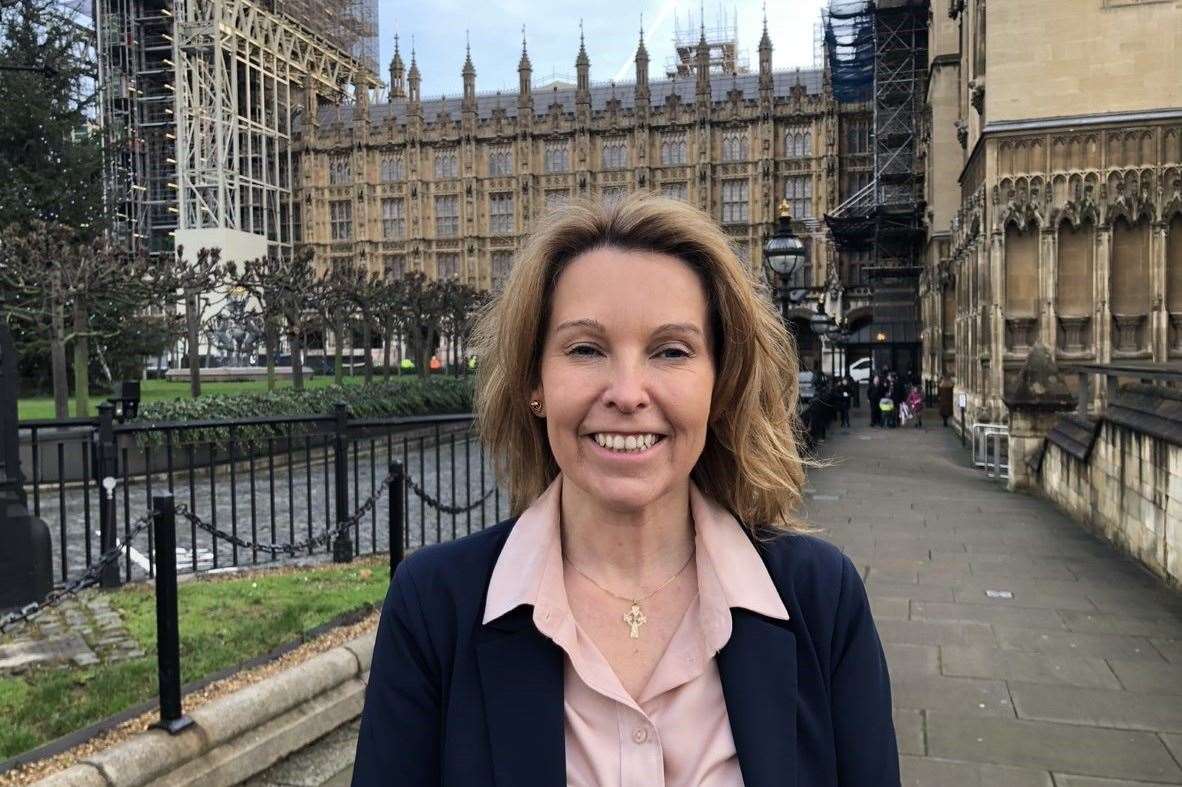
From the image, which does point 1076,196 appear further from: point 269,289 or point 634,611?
point 269,289

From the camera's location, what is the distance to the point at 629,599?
65.9 inches

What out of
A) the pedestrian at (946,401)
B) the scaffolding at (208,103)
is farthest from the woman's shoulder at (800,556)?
the scaffolding at (208,103)

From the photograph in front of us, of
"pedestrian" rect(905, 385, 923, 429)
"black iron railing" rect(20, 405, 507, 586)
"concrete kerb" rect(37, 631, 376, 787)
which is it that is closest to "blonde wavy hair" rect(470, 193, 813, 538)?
"black iron railing" rect(20, 405, 507, 586)

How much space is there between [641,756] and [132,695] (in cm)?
339

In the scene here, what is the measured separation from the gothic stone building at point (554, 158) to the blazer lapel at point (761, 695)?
52.3m

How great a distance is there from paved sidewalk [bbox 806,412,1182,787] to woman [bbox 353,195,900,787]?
7.91 ft

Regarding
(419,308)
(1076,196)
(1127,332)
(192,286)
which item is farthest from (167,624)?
(419,308)

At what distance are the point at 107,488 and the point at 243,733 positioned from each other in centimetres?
323

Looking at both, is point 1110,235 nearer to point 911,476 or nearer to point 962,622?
point 911,476

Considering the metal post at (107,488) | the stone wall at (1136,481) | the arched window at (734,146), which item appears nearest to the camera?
the metal post at (107,488)

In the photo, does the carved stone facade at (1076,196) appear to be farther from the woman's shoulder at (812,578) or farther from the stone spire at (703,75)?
the stone spire at (703,75)

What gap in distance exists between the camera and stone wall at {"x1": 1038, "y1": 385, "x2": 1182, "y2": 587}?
672 cm

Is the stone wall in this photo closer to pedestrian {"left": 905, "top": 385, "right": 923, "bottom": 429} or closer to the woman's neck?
the woman's neck

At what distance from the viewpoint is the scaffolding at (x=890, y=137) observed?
111 ft
